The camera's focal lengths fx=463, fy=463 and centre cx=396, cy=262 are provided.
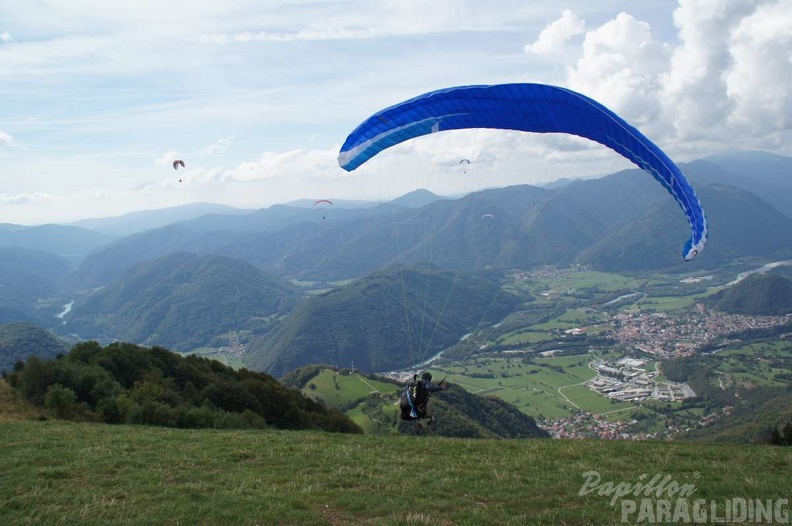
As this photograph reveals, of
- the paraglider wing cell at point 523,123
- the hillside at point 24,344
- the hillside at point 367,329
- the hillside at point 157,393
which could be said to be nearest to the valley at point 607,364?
the hillside at point 367,329

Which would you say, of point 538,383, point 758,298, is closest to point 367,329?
point 538,383

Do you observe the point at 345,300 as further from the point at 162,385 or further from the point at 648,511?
the point at 648,511

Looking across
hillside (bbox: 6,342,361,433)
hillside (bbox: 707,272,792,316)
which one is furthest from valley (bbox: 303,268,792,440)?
hillside (bbox: 6,342,361,433)

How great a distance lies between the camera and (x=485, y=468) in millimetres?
10922

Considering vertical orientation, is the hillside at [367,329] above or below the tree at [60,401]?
below

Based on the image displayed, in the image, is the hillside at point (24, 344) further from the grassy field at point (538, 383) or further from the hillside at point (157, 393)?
the hillside at point (157, 393)

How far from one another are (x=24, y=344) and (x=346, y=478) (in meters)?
138

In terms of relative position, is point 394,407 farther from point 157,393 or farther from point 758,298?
point 758,298

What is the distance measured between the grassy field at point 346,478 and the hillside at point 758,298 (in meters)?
178

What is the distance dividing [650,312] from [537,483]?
17770cm

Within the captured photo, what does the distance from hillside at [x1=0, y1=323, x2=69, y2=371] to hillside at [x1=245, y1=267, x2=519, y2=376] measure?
52564 millimetres

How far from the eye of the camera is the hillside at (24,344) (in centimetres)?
10838

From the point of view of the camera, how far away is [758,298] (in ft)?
513

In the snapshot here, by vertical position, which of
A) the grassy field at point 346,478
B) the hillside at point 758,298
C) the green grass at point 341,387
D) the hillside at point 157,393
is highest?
the grassy field at point 346,478
